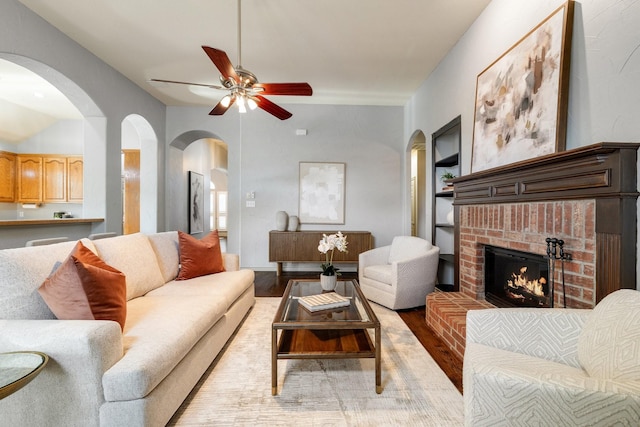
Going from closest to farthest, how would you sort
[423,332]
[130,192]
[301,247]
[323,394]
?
[323,394], [423,332], [301,247], [130,192]

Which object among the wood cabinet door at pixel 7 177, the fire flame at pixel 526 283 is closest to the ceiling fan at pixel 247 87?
the fire flame at pixel 526 283

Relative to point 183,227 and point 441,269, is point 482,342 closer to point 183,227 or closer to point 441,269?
point 441,269

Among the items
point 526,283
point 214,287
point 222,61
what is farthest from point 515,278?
point 222,61

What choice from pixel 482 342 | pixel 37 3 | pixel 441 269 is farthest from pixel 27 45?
pixel 441 269

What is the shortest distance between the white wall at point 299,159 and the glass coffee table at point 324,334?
286 centimetres

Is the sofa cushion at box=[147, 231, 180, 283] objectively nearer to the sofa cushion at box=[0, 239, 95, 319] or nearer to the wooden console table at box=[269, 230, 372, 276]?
the sofa cushion at box=[0, 239, 95, 319]

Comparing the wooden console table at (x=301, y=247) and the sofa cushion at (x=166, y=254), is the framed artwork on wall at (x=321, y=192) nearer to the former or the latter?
the wooden console table at (x=301, y=247)

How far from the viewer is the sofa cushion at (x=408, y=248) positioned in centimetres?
322

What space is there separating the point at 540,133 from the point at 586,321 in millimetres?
1242

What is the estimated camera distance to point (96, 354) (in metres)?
1.14

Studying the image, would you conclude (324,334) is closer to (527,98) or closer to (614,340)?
(614,340)

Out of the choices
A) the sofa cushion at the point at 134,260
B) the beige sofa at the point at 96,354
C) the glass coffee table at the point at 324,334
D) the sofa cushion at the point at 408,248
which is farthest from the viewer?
the sofa cushion at the point at 408,248

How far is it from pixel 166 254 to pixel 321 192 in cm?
278

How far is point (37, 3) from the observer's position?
250 centimetres
